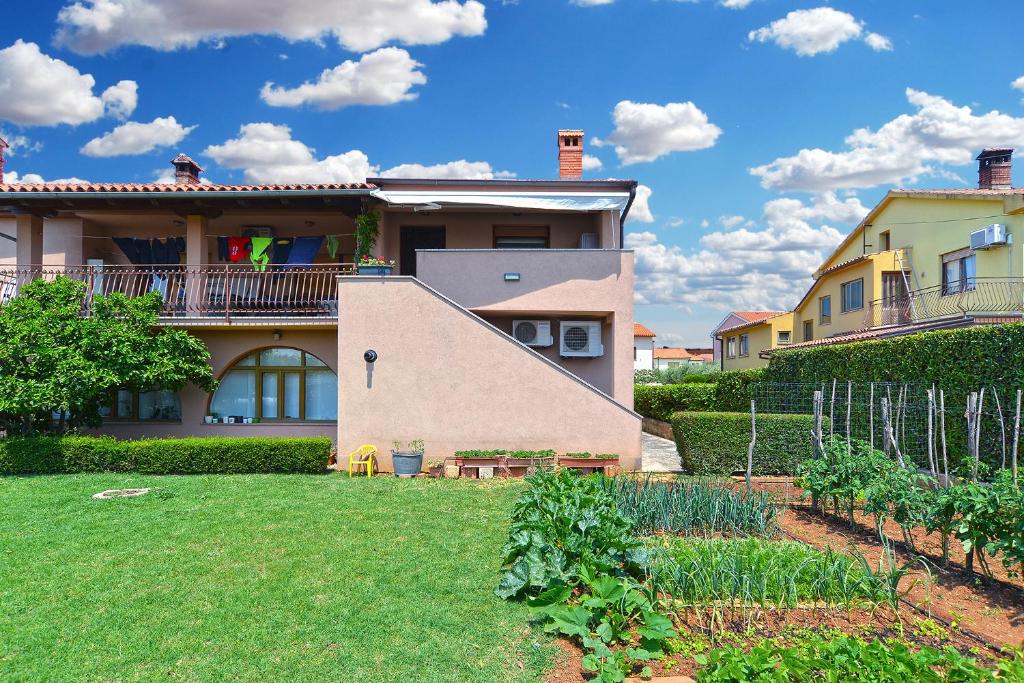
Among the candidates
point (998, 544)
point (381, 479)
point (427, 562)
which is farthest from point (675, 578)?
point (381, 479)

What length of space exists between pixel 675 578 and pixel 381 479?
8.40 meters

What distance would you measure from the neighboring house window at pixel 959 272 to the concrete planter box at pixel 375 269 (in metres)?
20.5

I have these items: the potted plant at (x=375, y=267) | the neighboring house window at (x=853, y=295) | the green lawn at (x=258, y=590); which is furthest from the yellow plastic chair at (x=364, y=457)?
the neighboring house window at (x=853, y=295)

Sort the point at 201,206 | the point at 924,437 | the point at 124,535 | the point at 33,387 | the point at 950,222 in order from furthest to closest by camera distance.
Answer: the point at 950,222
the point at 201,206
the point at 33,387
the point at 924,437
the point at 124,535

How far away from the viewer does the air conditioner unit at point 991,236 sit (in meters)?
21.2

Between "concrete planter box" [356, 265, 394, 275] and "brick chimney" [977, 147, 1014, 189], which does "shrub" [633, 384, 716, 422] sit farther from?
"brick chimney" [977, 147, 1014, 189]

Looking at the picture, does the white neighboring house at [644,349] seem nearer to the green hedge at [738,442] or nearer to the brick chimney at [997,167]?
the brick chimney at [997,167]

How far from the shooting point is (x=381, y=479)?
12.9 m

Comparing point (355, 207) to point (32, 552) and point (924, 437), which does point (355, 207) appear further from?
point (924, 437)

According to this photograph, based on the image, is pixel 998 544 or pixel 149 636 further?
pixel 998 544

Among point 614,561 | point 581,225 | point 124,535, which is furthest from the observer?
point 581,225

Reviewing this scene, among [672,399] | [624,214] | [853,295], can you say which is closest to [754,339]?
[853,295]

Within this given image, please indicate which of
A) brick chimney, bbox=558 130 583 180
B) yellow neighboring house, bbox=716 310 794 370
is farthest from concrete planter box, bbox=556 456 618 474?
yellow neighboring house, bbox=716 310 794 370

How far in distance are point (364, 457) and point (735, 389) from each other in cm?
1314
